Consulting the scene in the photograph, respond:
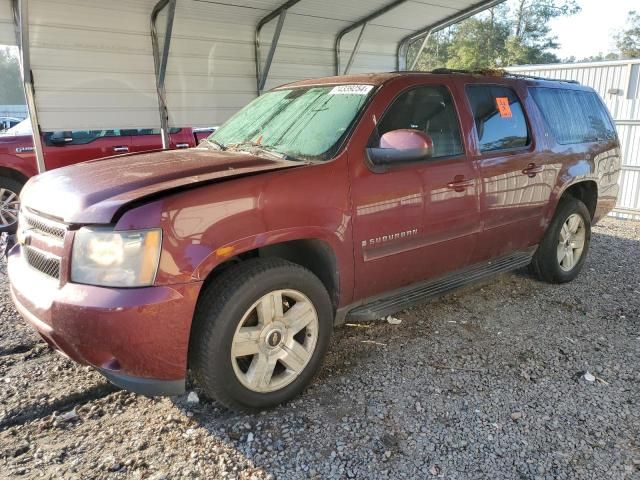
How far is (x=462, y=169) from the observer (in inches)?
141

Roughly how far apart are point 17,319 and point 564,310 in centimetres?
463

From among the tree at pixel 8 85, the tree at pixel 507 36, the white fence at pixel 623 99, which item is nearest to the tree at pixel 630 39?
the tree at pixel 507 36

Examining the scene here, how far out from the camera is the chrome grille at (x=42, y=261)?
2.46 m

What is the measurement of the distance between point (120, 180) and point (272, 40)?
5.70m

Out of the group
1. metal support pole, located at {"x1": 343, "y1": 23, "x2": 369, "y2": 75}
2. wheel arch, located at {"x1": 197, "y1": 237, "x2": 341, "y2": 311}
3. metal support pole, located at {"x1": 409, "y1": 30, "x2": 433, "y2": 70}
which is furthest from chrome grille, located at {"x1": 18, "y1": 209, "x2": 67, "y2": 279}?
metal support pole, located at {"x1": 409, "y1": 30, "x2": 433, "y2": 70}

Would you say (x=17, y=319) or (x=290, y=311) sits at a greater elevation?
(x=290, y=311)

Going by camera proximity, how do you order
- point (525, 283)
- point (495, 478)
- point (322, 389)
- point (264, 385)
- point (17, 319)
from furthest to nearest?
1. point (525, 283)
2. point (17, 319)
3. point (322, 389)
4. point (264, 385)
5. point (495, 478)

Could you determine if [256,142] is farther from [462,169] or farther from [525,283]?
[525,283]

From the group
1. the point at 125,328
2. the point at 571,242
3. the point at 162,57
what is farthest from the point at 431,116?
the point at 162,57

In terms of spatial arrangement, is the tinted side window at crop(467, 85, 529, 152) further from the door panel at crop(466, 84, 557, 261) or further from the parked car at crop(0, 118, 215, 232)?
the parked car at crop(0, 118, 215, 232)

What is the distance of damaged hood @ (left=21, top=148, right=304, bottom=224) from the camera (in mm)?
2389

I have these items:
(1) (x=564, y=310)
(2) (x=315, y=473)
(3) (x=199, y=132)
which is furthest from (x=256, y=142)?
(3) (x=199, y=132)

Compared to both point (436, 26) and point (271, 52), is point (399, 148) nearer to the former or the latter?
point (271, 52)

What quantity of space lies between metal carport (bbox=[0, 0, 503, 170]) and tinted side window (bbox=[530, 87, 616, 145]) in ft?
13.5
